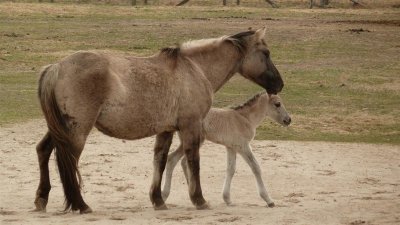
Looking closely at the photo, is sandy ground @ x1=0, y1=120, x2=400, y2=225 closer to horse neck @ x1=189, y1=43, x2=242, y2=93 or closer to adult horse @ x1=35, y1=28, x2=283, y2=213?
adult horse @ x1=35, y1=28, x2=283, y2=213

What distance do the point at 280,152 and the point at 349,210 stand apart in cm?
461

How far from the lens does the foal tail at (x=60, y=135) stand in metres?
10.8

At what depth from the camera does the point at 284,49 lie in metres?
31.1

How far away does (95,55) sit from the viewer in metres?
11.1

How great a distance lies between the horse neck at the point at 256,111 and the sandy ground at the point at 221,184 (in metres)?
0.91

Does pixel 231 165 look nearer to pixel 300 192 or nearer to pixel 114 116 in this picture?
pixel 300 192

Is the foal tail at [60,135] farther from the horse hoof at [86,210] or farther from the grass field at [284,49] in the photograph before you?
A: the grass field at [284,49]

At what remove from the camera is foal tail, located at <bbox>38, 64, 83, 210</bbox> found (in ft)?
35.3

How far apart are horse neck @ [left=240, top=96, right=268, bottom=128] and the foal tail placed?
2928mm

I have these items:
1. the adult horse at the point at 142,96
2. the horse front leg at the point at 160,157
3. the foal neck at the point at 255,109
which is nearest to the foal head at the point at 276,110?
the foal neck at the point at 255,109

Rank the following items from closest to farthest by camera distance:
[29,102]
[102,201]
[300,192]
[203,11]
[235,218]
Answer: [235,218] < [102,201] < [300,192] < [29,102] < [203,11]

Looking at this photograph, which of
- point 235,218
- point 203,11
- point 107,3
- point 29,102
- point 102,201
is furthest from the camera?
point 107,3

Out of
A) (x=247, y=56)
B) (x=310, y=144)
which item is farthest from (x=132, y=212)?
(x=310, y=144)

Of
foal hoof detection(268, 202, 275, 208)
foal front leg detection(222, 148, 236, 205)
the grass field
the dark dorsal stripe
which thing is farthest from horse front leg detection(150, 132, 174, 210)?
the grass field
